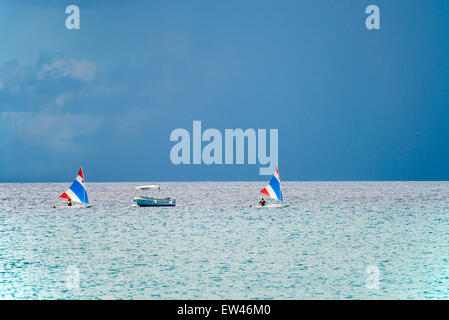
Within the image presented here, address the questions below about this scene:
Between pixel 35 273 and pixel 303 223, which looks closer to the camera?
pixel 35 273

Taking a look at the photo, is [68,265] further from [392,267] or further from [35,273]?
[392,267]

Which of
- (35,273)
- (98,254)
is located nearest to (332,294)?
(35,273)

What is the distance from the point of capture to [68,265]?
95.1 ft

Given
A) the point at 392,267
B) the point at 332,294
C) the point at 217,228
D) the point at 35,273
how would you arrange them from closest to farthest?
the point at 332,294
the point at 35,273
the point at 392,267
the point at 217,228

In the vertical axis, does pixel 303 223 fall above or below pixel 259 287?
above

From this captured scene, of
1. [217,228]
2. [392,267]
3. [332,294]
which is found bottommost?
[332,294]

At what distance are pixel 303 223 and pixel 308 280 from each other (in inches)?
1385
